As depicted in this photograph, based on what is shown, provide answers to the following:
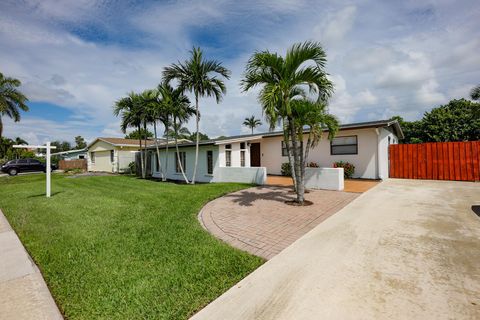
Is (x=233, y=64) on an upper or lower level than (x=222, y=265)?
upper

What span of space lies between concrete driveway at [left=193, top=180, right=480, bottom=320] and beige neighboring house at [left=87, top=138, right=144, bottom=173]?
76.3 ft

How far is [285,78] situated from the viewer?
6.79 m

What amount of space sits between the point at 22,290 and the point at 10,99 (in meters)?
23.6

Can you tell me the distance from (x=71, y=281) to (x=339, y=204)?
22.9 feet

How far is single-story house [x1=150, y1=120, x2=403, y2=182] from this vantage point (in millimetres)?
12367

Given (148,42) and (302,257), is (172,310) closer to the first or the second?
(302,257)

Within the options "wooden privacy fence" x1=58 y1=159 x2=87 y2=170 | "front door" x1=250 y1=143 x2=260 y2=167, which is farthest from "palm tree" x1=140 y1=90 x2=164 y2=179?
"wooden privacy fence" x1=58 y1=159 x2=87 y2=170

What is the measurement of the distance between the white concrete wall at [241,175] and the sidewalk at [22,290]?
9.29m

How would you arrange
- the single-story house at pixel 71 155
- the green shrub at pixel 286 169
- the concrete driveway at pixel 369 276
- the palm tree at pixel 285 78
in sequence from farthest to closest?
the single-story house at pixel 71 155 < the green shrub at pixel 286 169 < the palm tree at pixel 285 78 < the concrete driveway at pixel 369 276

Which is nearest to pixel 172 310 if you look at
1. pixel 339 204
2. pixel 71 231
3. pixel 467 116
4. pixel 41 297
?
pixel 41 297

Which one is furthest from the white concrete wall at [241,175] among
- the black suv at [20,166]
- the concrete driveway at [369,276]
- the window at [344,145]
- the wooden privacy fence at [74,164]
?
the wooden privacy fence at [74,164]

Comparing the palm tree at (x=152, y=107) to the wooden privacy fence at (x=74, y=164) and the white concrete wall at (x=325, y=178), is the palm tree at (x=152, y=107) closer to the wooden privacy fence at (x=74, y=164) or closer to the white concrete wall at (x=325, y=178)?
the white concrete wall at (x=325, y=178)

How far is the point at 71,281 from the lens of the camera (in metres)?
3.06

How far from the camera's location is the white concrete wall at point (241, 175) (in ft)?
39.1
